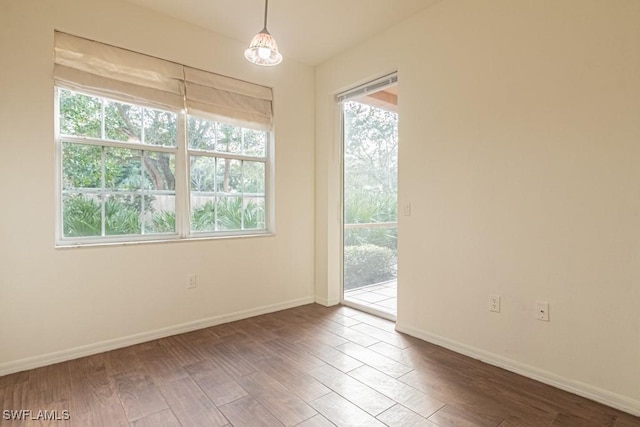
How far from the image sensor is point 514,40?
2252mm

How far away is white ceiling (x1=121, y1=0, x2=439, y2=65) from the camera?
8.81 feet

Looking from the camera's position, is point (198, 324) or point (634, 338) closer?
point (634, 338)

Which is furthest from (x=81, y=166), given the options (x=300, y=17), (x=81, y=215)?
(x=300, y=17)

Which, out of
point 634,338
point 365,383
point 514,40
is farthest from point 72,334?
point 514,40

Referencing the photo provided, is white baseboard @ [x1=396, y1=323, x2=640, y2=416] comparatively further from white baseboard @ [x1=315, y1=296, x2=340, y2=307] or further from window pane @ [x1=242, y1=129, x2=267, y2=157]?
window pane @ [x1=242, y1=129, x2=267, y2=157]

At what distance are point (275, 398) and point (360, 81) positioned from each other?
2.87m

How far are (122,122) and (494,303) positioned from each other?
3.16 metres

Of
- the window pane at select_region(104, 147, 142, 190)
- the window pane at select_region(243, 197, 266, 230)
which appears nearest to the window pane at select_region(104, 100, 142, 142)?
the window pane at select_region(104, 147, 142, 190)

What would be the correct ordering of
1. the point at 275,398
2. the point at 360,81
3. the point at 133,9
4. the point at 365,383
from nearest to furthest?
the point at 275,398, the point at 365,383, the point at 133,9, the point at 360,81

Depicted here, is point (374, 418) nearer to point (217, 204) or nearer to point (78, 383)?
point (78, 383)

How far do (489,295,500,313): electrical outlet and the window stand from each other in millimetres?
2257

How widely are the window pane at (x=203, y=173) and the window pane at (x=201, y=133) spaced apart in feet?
0.36

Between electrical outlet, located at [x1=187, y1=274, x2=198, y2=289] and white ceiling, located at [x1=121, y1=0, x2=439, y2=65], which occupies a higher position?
white ceiling, located at [x1=121, y1=0, x2=439, y2=65]

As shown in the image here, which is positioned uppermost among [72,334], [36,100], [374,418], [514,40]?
[514,40]
